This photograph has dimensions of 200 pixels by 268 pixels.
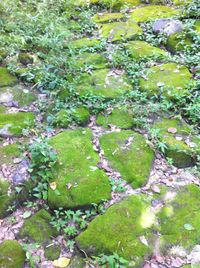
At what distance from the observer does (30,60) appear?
510 cm

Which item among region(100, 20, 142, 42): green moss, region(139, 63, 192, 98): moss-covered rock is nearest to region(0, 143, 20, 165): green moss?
region(139, 63, 192, 98): moss-covered rock

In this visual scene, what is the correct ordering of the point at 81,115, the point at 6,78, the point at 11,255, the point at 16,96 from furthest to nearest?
the point at 6,78
the point at 16,96
the point at 81,115
the point at 11,255

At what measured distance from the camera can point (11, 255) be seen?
2592 mm

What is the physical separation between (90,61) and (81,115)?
1520 mm

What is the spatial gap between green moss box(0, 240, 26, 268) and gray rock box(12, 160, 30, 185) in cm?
66

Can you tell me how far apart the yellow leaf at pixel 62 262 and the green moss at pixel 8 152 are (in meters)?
1.30

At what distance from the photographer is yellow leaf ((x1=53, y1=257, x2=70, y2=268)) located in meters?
2.59

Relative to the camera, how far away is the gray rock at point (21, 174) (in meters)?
3.16

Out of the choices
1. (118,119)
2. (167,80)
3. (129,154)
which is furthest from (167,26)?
(129,154)

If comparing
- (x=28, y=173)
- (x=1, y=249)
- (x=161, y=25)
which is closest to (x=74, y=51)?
(x=161, y=25)

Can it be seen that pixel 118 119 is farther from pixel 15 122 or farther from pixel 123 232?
pixel 123 232

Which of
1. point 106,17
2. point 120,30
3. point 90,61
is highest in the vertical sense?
point 106,17

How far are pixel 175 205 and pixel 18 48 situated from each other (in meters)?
3.81

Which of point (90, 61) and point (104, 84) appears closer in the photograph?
point (104, 84)
